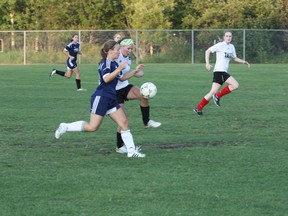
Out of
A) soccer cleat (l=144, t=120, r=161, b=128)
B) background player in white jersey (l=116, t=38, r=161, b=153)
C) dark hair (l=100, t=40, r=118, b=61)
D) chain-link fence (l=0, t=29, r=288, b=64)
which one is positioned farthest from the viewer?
chain-link fence (l=0, t=29, r=288, b=64)

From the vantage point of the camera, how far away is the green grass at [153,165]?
681 centimetres

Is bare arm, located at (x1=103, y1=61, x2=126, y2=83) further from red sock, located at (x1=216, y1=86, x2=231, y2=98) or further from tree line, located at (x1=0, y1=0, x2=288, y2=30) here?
tree line, located at (x1=0, y1=0, x2=288, y2=30)

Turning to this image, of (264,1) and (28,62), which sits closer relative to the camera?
(28,62)

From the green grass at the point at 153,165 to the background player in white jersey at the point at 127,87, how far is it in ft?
0.75

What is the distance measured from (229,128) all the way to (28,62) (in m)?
34.7

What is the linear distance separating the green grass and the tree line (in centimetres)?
3450

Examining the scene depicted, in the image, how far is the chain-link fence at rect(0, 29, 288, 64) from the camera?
45.2 meters

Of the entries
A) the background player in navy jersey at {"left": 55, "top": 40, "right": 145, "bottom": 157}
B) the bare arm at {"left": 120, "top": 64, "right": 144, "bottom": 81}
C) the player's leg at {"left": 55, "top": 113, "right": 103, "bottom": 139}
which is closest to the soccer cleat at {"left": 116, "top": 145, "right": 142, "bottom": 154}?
the background player in navy jersey at {"left": 55, "top": 40, "right": 145, "bottom": 157}

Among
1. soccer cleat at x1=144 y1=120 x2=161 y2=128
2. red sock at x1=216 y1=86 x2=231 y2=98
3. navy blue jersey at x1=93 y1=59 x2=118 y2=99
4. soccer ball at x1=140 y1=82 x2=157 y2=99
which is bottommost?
soccer cleat at x1=144 y1=120 x2=161 y2=128

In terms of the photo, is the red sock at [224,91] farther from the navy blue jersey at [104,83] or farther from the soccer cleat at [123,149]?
the navy blue jersey at [104,83]

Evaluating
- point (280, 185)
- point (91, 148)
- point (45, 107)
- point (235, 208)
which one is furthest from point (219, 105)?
point (235, 208)

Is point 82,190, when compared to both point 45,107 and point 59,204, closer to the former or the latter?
point 59,204

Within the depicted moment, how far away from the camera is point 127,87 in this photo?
38.2 feet

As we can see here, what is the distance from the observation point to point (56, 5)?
52.9m
